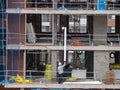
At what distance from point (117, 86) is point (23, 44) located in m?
3.36

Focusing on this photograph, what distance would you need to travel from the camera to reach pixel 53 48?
1727cm

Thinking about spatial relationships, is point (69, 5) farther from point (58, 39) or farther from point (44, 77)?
point (44, 77)

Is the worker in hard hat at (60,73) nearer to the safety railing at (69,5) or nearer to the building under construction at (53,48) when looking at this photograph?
the building under construction at (53,48)

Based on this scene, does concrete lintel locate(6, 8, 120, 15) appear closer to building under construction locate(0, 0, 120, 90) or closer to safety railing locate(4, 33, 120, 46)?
building under construction locate(0, 0, 120, 90)

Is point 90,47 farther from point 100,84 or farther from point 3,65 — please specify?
point 3,65

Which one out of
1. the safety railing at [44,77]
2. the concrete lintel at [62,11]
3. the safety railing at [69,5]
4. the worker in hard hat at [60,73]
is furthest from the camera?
the safety railing at [69,5]

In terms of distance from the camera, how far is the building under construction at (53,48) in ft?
56.6

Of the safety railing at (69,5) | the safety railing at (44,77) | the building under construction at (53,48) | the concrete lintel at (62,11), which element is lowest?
the safety railing at (44,77)

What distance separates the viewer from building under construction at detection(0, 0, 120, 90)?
17266mm

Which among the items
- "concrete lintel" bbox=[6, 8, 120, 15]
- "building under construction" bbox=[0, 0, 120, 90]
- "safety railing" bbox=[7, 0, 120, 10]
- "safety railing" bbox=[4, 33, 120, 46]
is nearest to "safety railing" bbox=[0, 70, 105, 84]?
"building under construction" bbox=[0, 0, 120, 90]

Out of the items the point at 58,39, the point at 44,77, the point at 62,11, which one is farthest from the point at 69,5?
the point at 44,77

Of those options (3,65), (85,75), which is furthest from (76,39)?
(3,65)

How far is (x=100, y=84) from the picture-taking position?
17109mm

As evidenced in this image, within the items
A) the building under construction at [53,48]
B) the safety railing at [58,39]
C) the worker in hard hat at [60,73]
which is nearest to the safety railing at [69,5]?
the building under construction at [53,48]
